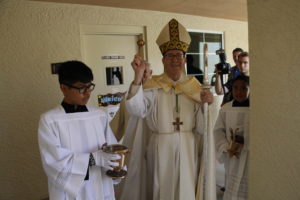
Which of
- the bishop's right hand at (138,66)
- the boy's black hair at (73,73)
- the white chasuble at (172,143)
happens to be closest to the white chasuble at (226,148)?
the white chasuble at (172,143)

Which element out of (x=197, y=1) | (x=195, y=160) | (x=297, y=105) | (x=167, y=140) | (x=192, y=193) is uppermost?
(x=197, y=1)

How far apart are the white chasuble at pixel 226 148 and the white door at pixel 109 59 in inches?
87.2

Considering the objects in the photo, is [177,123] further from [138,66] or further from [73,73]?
[73,73]

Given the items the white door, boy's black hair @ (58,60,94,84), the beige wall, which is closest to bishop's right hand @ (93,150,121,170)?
boy's black hair @ (58,60,94,84)

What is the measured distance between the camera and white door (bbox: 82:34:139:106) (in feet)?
12.6

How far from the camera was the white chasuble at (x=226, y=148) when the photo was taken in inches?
82.1

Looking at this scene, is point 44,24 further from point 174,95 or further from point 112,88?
point 174,95

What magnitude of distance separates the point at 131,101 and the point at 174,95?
491mm

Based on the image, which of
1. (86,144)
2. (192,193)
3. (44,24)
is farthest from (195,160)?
(44,24)

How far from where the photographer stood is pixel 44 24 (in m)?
3.27

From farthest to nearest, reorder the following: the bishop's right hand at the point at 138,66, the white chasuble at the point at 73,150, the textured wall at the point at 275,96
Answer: the bishop's right hand at the point at 138,66 < the white chasuble at the point at 73,150 < the textured wall at the point at 275,96

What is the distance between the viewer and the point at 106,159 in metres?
1.52

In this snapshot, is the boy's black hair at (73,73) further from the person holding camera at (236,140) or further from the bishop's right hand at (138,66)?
the person holding camera at (236,140)

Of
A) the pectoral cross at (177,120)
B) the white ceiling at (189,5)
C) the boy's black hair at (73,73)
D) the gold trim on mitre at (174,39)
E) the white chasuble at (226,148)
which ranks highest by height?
the white ceiling at (189,5)
